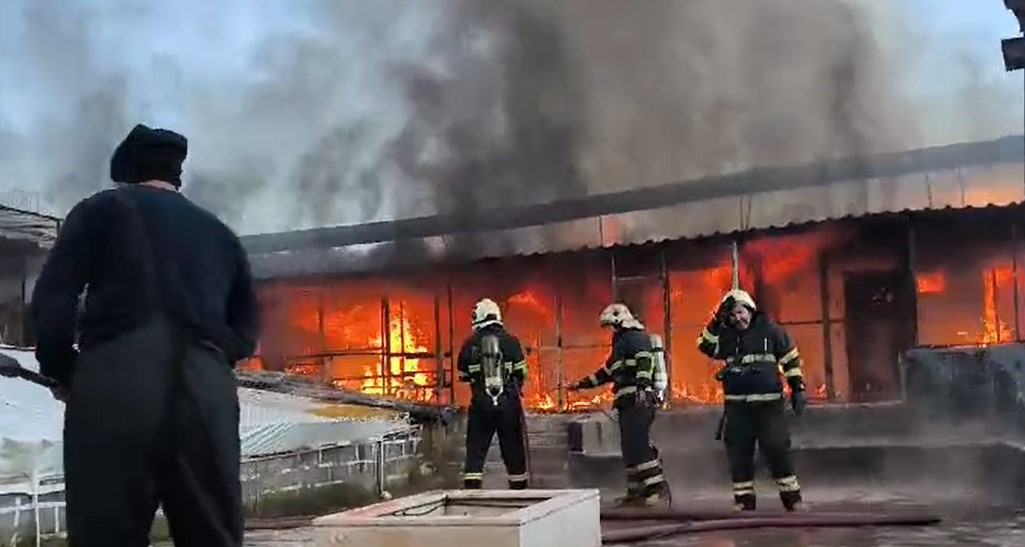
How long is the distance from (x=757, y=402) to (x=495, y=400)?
7.06 ft

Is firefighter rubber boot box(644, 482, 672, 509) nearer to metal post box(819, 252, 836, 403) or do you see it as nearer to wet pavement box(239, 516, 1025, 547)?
wet pavement box(239, 516, 1025, 547)

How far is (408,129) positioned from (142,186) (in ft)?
56.8

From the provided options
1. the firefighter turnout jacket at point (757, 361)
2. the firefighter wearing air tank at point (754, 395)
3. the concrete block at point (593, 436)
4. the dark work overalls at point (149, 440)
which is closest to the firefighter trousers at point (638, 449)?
the firefighter wearing air tank at point (754, 395)

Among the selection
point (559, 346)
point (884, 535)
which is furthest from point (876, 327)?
point (884, 535)

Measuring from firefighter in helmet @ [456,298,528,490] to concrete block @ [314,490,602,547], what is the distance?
11.3ft

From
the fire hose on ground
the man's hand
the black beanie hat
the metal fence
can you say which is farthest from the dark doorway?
the man's hand

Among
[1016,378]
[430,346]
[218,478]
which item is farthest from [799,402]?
[430,346]

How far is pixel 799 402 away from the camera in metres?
7.43

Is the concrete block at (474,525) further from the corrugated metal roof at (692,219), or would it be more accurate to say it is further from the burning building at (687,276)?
the corrugated metal roof at (692,219)

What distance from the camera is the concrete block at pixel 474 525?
413 cm

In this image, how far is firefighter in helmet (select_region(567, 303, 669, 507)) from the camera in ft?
27.3

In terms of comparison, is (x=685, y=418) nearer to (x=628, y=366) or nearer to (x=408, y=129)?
(x=628, y=366)

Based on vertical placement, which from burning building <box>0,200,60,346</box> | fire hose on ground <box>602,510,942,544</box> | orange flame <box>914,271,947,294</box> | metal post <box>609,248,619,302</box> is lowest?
fire hose on ground <box>602,510,942,544</box>

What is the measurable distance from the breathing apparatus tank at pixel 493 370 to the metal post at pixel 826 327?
6.55 m
